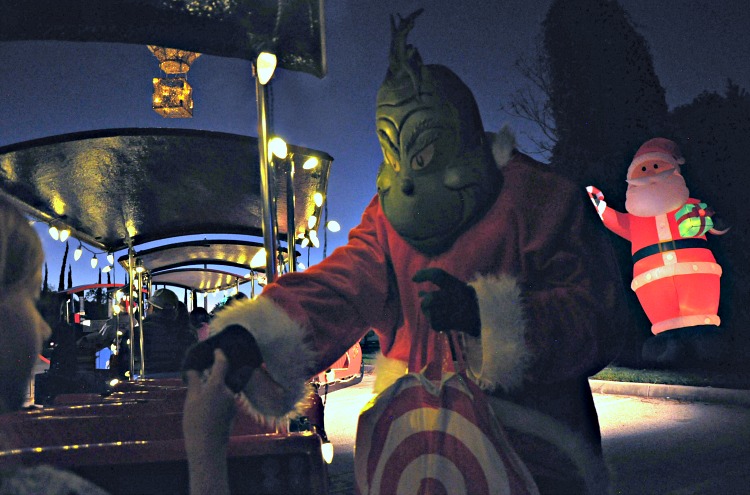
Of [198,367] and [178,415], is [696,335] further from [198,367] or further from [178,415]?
[198,367]

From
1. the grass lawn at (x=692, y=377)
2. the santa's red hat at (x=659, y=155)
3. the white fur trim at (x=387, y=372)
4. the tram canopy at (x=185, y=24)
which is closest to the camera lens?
the white fur trim at (x=387, y=372)

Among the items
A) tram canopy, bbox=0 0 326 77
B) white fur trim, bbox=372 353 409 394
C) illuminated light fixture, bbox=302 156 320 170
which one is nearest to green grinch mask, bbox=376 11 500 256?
white fur trim, bbox=372 353 409 394

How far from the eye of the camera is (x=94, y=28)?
2514mm

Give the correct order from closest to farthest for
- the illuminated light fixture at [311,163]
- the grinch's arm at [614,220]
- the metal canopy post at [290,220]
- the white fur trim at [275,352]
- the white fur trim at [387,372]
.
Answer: the white fur trim at [275,352]
the white fur trim at [387,372]
the metal canopy post at [290,220]
the illuminated light fixture at [311,163]
the grinch's arm at [614,220]

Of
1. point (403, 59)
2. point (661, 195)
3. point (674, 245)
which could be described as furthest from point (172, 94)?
point (403, 59)

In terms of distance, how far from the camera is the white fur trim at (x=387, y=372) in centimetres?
176

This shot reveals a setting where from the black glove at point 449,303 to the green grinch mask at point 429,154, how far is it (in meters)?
0.23

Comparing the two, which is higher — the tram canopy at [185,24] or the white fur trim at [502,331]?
the tram canopy at [185,24]

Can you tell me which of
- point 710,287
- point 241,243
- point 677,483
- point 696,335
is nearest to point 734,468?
point 677,483

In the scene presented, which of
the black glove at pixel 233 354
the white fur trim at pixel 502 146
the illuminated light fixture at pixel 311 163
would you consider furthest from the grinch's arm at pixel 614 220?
the black glove at pixel 233 354

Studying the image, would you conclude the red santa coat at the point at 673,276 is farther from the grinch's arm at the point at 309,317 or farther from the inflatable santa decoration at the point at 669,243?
the grinch's arm at the point at 309,317

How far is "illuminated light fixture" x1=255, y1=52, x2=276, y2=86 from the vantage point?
107 inches

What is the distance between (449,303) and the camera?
149 cm

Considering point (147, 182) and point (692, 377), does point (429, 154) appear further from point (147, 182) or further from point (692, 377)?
point (692, 377)
